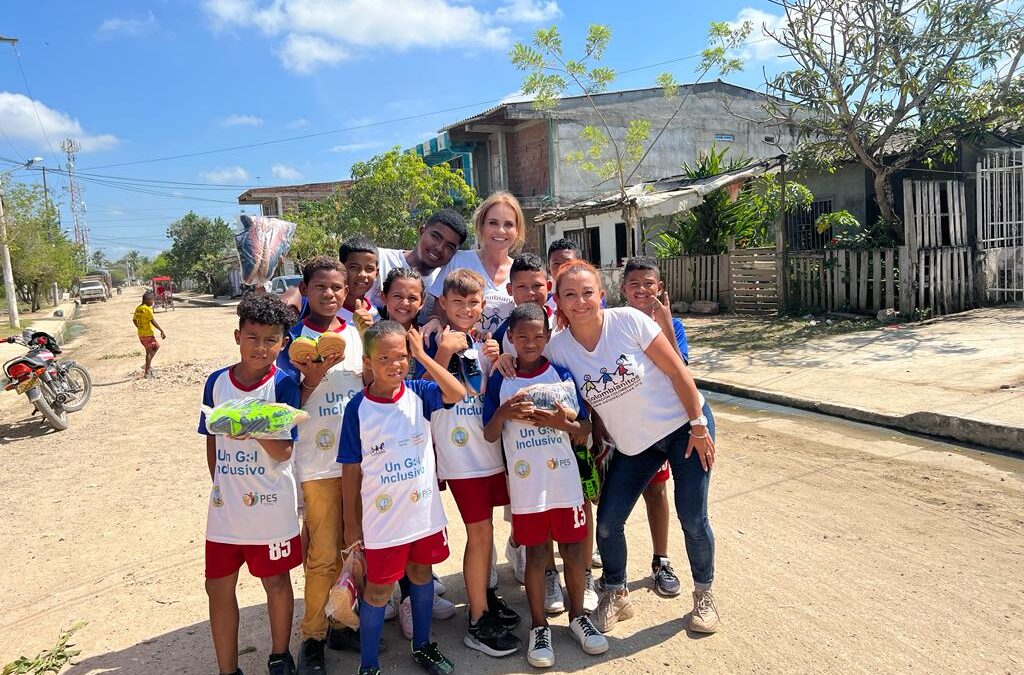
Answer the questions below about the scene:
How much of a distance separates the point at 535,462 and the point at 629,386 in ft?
1.73

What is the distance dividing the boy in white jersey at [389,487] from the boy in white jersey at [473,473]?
165 millimetres

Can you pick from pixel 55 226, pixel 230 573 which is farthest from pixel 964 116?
pixel 55 226

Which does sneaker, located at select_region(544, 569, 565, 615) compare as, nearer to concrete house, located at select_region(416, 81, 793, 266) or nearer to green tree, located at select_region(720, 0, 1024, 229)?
green tree, located at select_region(720, 0, 1024, 229)

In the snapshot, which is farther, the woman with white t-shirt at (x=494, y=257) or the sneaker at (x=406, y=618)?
the woman with white t-shirt at (x=494, y=257)

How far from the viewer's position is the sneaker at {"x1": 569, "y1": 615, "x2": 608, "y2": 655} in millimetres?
2789

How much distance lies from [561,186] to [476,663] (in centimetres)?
2052

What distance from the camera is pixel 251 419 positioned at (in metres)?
2.40

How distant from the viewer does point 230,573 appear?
2643 millimetres

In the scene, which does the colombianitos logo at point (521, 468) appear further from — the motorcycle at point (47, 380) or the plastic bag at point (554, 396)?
the motorcycle at point (47, 380)

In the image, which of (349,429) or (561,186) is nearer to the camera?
(349,429)

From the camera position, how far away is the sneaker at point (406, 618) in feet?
9.86

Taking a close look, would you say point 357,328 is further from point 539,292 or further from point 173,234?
point 173,234

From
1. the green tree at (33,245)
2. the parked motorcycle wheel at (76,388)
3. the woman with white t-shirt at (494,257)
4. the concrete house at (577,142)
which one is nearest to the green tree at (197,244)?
the green tree at (33,245)

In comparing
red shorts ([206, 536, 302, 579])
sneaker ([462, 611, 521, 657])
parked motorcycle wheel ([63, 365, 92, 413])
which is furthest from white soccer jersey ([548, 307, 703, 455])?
parked motorcycle wheel ([63, 365, 92, 413])
